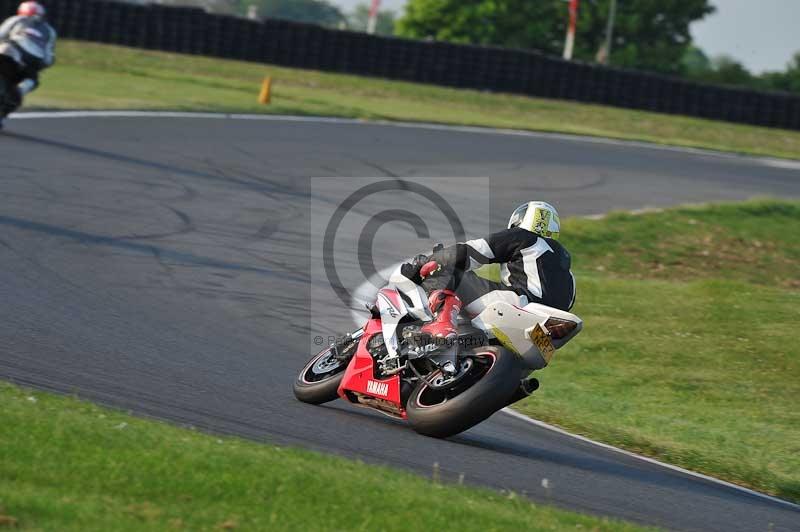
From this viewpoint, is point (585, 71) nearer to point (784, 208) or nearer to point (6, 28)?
point (784, 208)

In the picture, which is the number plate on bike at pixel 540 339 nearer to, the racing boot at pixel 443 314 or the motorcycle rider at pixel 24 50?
the racing boot at pixel 443 314

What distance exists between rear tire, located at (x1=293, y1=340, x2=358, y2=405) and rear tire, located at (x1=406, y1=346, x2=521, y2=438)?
0.65 meters

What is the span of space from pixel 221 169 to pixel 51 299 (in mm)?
7692

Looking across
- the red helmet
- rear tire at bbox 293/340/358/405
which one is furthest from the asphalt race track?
the red helmet

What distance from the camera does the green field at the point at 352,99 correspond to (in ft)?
83.7

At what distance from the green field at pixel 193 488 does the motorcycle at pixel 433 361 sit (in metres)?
0.98

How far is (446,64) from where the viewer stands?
33.8 metres

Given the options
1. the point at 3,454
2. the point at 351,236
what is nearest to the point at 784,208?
the point at 351,236

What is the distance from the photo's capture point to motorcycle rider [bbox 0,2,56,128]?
50.5 ft

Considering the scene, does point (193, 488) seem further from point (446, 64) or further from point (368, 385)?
point (446, 64)

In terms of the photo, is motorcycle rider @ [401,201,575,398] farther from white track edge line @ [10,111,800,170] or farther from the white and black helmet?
white track edge line @ [10,111,800,170]

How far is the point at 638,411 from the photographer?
9.17m

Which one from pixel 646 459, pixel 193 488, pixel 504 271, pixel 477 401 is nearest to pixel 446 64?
pixel 646 459

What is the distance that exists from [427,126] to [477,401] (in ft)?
63.5
